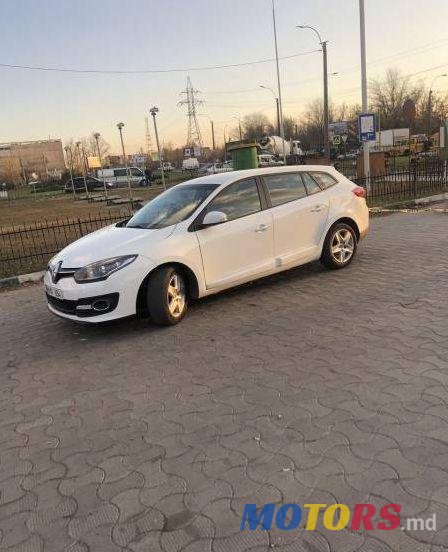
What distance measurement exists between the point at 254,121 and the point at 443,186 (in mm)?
86785

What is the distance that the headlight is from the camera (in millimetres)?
5098

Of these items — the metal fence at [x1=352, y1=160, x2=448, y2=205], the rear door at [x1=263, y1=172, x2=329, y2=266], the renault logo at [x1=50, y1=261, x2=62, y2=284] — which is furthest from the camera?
the metal fence at [x1=352, y1=160, x2=448, y2=205]

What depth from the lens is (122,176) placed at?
55.8 meters

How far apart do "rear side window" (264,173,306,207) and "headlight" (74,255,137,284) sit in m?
2.21

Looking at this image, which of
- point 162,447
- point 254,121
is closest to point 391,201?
point 162,447

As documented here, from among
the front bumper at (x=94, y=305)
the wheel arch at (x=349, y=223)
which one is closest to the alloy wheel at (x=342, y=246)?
the wheel arch at (x=349, y=223)

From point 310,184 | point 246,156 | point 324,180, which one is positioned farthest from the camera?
point 246,156

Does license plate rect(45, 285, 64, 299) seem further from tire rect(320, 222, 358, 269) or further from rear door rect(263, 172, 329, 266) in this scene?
tire rect(320, 222, 358, 269)

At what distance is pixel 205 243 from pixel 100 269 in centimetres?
121

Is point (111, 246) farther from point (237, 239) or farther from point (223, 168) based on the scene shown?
point (223, 168)

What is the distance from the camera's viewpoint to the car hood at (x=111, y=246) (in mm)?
5211

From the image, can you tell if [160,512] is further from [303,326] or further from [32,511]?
[303,326]

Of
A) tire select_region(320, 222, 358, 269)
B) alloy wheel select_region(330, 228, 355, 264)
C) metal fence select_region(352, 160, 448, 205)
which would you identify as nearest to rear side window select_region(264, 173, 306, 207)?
tire select_region(320, 222, 358, 269)

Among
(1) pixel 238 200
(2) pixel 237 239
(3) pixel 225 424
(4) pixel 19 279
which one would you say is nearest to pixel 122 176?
(4) pixel 19 279
